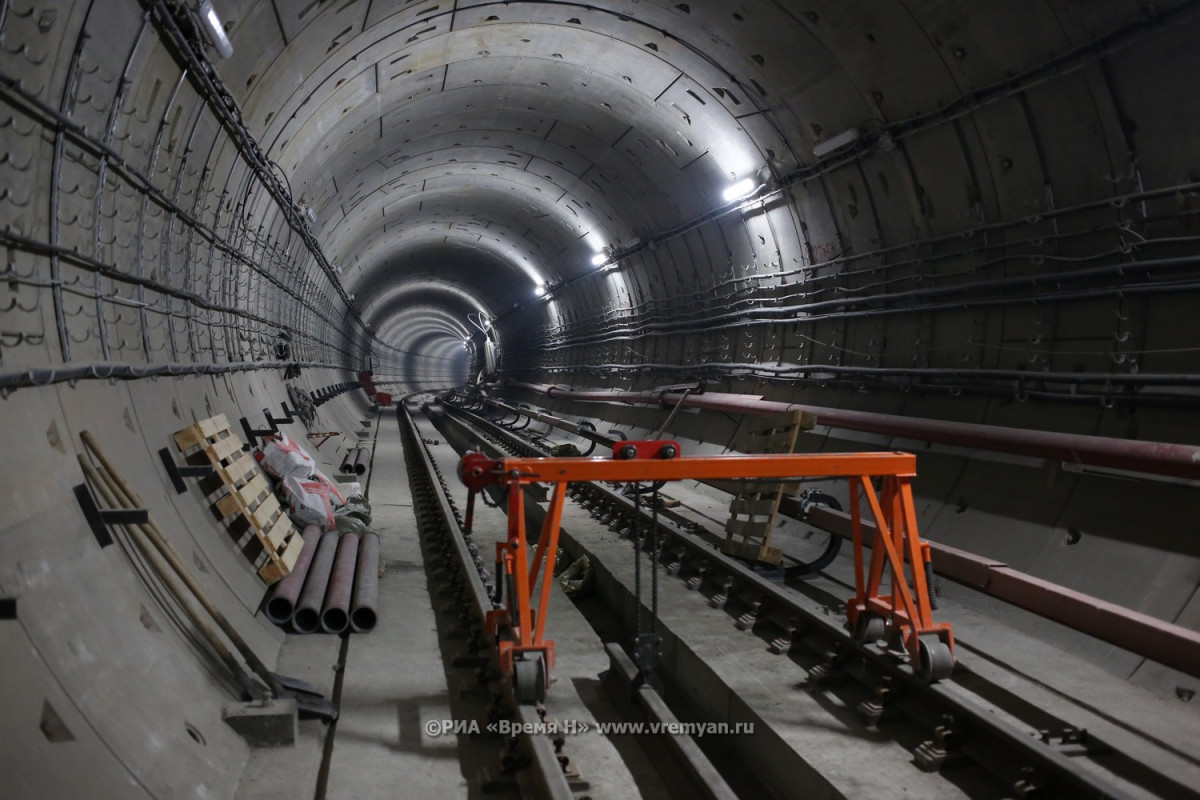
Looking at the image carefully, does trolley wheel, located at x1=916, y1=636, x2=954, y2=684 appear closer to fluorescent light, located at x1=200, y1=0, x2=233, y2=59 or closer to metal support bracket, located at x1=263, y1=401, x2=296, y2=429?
fluorescent light, located at x1=200, y1=0, x2=233, y2=59

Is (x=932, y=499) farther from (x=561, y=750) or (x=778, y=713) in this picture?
(x=561, y=750)

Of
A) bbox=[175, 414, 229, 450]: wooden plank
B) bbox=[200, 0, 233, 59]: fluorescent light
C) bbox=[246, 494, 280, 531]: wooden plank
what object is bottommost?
bbox=[246, 494, 280, 531]: wooden plank

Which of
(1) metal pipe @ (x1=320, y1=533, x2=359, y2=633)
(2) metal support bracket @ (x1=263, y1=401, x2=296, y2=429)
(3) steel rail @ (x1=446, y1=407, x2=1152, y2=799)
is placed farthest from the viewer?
(2) metal support bracket @ (x1=263, y1=401, x2=296, y2=429)

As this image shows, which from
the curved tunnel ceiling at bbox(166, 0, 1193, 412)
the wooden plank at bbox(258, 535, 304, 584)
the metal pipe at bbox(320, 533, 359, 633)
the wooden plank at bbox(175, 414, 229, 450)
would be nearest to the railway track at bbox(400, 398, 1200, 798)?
the metal pipe at bbox(320, 533, 359, 633)

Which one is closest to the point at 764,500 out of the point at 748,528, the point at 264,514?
the point at 748,528

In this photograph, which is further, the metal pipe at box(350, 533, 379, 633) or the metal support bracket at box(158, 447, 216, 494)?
the metal pipe at box(350, 533, 379, 633)

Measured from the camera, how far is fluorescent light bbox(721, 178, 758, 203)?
36.3ft

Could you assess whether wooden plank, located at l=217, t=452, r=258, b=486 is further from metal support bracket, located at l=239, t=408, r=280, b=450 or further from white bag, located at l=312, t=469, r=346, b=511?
white bag, located at l=312, t=469, r=346, b=511

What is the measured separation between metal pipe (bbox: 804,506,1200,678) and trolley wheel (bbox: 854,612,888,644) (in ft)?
2.58

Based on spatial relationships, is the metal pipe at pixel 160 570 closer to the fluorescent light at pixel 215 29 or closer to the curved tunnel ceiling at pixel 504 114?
the fluorescent light at pixel 215 29

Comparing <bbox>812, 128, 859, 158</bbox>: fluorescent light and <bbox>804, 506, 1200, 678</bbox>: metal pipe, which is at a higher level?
<bbox>812, 128, 859, 158</bbox>: fluorescent light

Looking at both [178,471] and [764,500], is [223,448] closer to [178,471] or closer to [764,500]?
[178,471]

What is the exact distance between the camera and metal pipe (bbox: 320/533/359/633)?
228 inches

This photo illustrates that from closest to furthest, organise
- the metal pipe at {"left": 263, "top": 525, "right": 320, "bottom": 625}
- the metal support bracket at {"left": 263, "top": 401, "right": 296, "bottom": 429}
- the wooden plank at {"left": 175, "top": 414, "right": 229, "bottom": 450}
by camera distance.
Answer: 1. the metal pipe at {"left": 263, "top": 525, "right": 320, "bottom": 625}
2. the wooden plank at {"left": 175, "top": 414, "right": 229, "bottom": 450}
3. the metal support bracket at {"left": 263, "top": 401, "right": 296, "bottom": 429}
